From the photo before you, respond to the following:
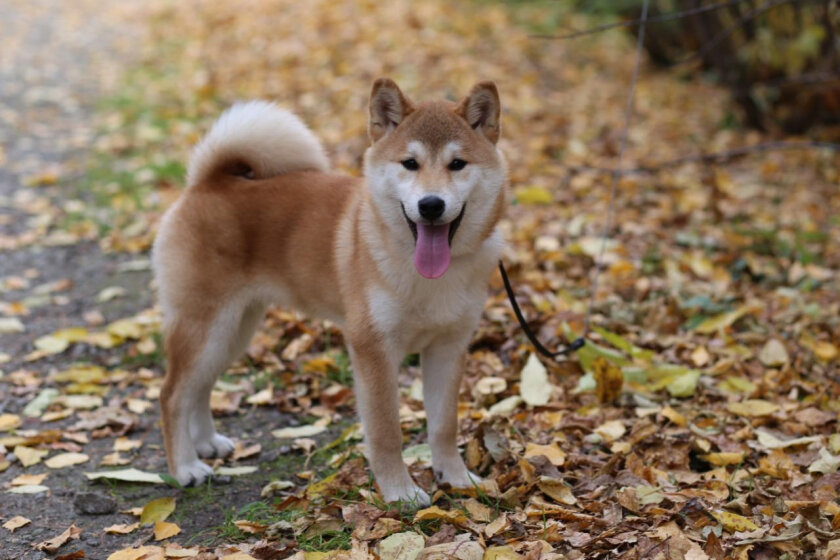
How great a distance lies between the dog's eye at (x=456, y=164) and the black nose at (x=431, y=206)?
20cm

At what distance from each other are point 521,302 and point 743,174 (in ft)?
10.9

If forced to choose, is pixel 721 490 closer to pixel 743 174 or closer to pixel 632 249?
pixel 632 249

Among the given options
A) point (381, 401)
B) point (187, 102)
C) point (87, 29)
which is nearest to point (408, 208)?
point (381, 401)

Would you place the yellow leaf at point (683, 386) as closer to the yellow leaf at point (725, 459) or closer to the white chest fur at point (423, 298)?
the yellow leaf at point (725, 459)

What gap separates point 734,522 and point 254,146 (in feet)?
7.82

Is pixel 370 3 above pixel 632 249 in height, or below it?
above

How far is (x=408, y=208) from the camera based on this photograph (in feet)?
9.84

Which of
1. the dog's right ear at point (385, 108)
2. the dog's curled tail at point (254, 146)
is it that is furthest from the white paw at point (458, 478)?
the dog's curled tail at point (254, 146)

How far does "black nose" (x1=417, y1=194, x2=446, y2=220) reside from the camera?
293 cm

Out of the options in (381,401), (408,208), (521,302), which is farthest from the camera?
(521,302)

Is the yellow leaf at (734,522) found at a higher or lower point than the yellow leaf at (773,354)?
higher

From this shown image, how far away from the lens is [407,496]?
10.8ft

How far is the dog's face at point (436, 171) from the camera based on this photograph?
3014 millimetres

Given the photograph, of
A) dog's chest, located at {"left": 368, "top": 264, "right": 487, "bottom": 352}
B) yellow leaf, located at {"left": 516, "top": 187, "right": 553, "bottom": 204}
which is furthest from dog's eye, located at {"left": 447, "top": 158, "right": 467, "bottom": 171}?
yellow leaf, located at {"left": 516, "top": 187, "right": 553, "bottom": 204}
